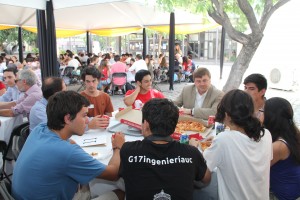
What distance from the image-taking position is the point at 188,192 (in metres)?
1.58

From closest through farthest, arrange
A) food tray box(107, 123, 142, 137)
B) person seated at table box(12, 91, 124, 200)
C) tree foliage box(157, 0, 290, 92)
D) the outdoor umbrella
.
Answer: person seated at table box(12, 91, 124, 200)
food tray box(107, 123, 142, 137)
the outdoor umbrella
tree foliage box(157, 0, 290, 92)

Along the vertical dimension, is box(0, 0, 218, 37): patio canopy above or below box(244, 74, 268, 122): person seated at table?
above

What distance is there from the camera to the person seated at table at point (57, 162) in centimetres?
166

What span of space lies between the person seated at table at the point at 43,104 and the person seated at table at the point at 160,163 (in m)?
1.68

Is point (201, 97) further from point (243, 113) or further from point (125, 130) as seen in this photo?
point (243, 113)

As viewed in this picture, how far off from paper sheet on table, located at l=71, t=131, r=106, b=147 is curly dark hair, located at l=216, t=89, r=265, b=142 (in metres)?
1.16

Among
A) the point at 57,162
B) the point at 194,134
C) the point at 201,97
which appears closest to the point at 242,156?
the point at 194,134

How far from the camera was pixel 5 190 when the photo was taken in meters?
1.79

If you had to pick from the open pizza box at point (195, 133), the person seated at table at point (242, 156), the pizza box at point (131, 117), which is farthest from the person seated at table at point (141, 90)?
the person seated at table at point (242, 156)

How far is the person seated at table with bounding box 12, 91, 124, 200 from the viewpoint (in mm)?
1664

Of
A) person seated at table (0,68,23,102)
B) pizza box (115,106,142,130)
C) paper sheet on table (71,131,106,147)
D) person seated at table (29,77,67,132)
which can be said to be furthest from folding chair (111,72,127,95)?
paper sheet on table (71,131,106,147)

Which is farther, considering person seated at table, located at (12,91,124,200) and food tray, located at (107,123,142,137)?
food tray, located at (107,123,142,137)

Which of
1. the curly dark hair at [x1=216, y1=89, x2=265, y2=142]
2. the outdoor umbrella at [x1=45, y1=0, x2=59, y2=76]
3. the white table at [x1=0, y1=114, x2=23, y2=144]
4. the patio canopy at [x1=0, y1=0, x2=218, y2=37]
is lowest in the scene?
the white table at [x1=0, y1=114, x2=23, y2=144]

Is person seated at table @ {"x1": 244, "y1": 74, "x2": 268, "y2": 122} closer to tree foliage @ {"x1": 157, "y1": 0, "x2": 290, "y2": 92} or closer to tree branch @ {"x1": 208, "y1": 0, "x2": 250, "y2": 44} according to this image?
tree foliage @ {"x1": 157, "y1": 0, "x2": 290, "y2": 92}
